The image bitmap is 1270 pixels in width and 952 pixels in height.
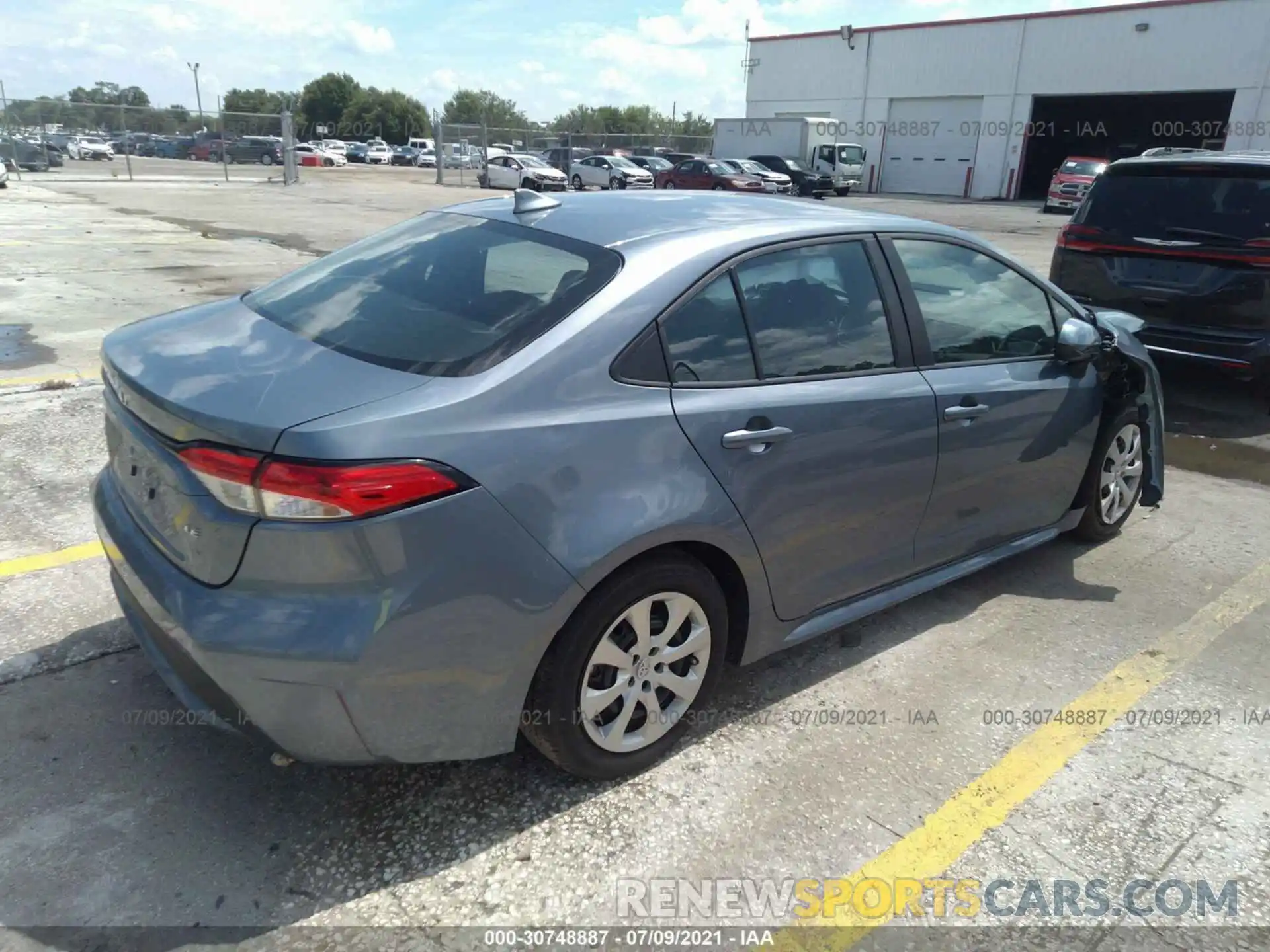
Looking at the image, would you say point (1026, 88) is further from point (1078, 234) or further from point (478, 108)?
point (478, 108)

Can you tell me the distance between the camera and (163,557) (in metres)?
2.39

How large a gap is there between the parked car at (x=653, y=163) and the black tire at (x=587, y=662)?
3147 cm

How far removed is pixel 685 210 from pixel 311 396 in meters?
1.48

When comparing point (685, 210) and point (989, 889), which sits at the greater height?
point (685, 210)

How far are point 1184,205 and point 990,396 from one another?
4291 mm

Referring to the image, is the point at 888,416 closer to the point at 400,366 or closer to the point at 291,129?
the point at 400,366

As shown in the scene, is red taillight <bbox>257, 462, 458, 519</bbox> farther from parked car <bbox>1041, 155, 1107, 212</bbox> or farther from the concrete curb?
parked car <bbox>1041, 155, 1107, 212</bbox>

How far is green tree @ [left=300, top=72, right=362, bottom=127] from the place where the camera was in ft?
291

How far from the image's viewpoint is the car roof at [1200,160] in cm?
629

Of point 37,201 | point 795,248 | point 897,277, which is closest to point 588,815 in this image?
point 795,248

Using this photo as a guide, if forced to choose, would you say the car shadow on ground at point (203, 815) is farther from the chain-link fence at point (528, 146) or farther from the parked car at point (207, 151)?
the parked car at point (207, 151)

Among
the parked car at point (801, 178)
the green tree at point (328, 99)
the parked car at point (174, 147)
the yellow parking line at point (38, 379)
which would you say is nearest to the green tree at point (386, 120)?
the green tree at point (328, 99)

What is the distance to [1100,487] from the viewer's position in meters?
4.36

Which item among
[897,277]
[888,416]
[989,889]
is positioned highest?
[897,277]
